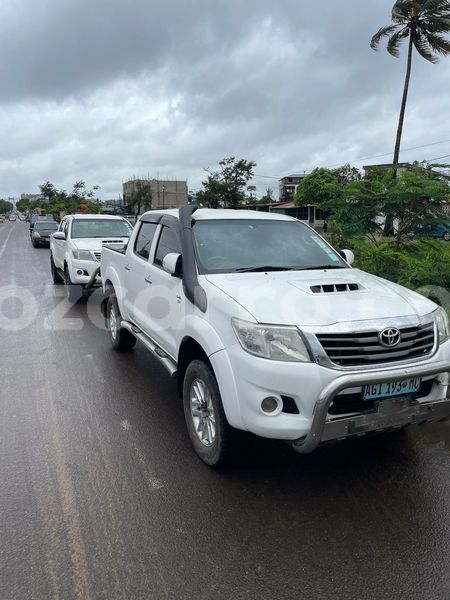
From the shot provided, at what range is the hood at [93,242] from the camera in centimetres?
969

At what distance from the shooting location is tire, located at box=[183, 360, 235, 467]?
3250 mm

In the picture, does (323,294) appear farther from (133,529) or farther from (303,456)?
(133,529)

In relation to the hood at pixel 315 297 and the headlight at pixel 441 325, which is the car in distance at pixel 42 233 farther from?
the headlight at pixel 441 325

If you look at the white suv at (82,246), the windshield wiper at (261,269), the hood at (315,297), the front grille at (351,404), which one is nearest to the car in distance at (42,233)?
the white suv at (82,246)

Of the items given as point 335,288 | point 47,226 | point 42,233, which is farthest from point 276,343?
point 47,226

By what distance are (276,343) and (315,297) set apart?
0.57m

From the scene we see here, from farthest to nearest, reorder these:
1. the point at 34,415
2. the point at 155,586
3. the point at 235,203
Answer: the point at 235,203 < the point at 34,415 < the point at 155,586

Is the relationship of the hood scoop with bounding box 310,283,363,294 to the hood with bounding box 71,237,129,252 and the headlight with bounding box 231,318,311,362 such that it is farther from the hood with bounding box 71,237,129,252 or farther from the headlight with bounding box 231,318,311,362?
Result: the hood with bounding box 71,237,129,252

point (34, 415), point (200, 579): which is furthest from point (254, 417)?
point (34, 415)

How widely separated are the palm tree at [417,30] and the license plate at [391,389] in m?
23.4

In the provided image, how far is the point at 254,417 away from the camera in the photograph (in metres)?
2.94

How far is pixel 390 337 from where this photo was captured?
3.02m

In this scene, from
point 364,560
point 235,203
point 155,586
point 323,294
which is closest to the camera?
point 155,586

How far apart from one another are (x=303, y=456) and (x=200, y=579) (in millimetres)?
1482
